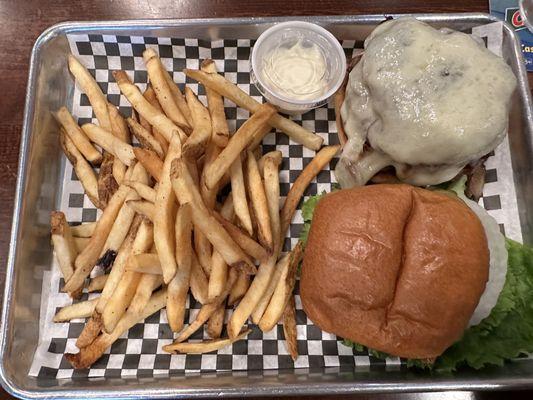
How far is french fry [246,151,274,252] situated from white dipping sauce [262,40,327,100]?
16.4 inches

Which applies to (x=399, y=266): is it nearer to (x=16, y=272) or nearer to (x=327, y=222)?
(x=327, y=222)

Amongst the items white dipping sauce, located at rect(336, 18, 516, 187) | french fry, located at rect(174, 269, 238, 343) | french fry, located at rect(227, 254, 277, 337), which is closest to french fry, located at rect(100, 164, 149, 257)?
french fry, located at rect(174, 269, 238, 343)

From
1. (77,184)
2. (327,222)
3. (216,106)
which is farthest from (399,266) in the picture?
(77,184)

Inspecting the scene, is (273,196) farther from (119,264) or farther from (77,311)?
(77,311)

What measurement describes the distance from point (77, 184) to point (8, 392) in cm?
93

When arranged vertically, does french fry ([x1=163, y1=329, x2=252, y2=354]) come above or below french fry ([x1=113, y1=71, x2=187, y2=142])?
below

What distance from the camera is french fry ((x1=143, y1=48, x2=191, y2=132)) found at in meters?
1.99

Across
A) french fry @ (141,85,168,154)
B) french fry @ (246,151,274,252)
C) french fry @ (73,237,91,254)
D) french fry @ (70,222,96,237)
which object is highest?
french fry @ (141,85,168,154)

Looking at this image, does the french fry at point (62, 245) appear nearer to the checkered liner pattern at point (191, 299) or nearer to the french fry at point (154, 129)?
the checkered liner pattern at point (191, 299)

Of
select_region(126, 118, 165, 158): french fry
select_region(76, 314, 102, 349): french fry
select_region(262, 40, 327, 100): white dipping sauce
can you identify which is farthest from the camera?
select_region(262, 40, 327, 100): white dipping sauce

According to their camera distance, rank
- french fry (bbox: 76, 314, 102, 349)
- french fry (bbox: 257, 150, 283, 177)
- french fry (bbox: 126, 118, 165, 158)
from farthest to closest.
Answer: french fry (bbox: 257, 150, 283, 177)
french fry (bbox: 126, 118, 165, 158)
french fry (bbox: 76, 314, 102, 349)

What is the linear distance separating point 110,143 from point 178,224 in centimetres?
62

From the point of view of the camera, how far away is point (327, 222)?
5.73 feet

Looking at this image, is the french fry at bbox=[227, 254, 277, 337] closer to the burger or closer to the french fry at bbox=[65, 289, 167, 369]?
the burger
